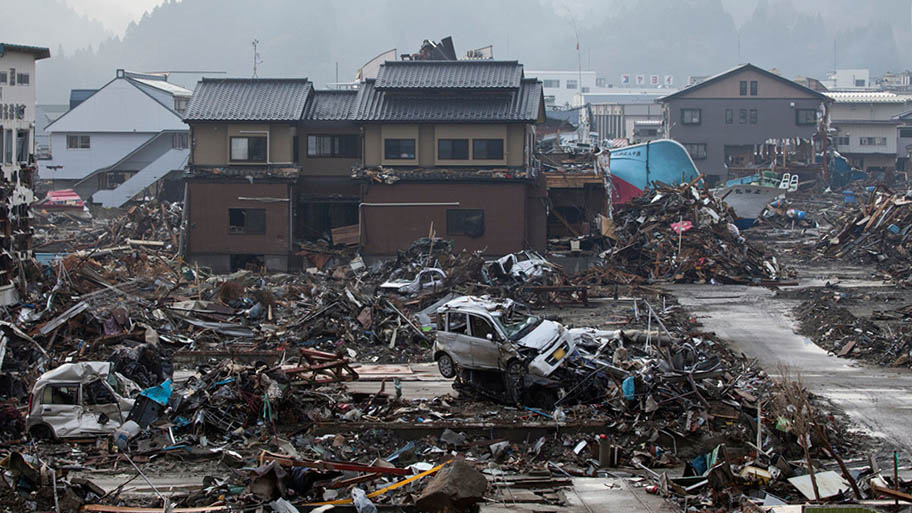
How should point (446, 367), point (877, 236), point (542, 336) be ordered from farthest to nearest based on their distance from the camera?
point (877, 236), point (446, 367), point (542, 336)

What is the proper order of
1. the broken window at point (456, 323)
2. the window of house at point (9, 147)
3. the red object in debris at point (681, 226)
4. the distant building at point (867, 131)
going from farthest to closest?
the distant building at point (867, 131)
the red object in debris at point (681, 226)
the window of house at point (9, 147)
the broken window at point (456, 323)

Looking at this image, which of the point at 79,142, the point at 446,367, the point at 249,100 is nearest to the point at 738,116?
the point at 249,100

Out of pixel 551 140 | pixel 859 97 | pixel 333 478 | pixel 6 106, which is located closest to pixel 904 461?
pixel 333 478

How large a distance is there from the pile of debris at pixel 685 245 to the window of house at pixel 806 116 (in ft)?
127

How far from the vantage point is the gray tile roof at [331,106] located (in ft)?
141

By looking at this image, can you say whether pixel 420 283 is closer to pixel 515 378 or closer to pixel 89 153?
pixel 515 378

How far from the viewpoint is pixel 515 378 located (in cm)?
1858

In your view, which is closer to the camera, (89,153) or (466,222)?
(466,222)

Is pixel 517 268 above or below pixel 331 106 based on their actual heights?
below

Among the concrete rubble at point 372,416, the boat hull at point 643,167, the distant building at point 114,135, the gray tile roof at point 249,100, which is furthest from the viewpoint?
the distant building at point 114,135

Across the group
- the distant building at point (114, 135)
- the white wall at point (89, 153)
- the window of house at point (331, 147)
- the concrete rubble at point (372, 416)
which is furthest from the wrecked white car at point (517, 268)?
the white wall at point (89, 153)

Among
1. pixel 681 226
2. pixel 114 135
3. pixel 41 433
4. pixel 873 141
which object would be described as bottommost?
pixel 41 433

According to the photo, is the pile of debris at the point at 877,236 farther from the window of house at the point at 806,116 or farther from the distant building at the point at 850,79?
the distant building at the point at 850,79

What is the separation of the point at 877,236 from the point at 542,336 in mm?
29711
